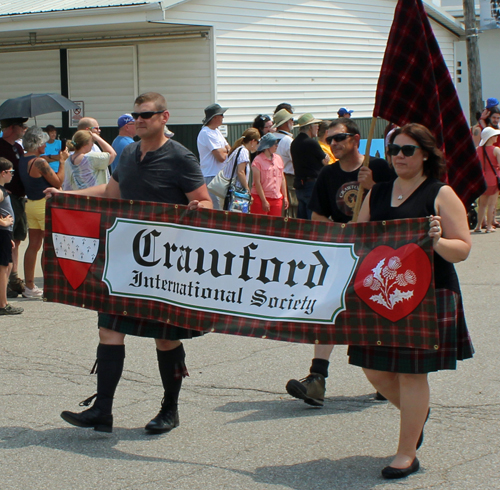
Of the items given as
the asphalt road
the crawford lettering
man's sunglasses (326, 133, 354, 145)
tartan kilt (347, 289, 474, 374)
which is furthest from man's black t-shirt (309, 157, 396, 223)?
tartan kilt (347, 289, 474, 374)

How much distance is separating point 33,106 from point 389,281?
825 centimetres

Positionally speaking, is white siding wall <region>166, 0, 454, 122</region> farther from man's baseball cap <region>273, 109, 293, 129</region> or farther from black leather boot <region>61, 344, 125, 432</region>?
black leather boot <region>61, 344, 125, 432</region>

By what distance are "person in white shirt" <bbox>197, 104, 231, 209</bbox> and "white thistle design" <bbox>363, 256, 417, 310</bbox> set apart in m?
6.70

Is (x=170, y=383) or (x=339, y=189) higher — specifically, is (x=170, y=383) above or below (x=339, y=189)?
below

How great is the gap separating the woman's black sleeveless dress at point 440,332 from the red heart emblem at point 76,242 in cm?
172

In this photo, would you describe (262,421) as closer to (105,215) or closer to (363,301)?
(363,301)

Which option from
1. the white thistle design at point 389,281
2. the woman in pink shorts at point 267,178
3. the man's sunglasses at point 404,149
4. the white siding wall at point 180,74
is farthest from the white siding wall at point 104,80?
the white thistle design at point 389,281

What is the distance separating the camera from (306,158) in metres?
9.88

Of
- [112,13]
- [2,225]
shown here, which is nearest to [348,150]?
[2,225]

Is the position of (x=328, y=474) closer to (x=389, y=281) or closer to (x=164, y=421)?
(x=389, y=281)

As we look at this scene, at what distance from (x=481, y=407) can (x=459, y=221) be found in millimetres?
1618

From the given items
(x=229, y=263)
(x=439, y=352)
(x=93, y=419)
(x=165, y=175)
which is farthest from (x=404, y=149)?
(x=93, y=419)

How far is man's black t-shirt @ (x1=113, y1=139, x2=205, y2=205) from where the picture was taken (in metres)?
4.64

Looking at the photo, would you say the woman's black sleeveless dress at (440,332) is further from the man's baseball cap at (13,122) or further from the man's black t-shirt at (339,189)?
the man's baseball cap at (13,122)
